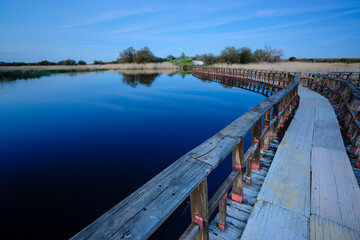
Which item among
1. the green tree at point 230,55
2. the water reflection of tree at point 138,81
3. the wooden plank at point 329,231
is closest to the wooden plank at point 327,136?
the wooden plank at point 329,231

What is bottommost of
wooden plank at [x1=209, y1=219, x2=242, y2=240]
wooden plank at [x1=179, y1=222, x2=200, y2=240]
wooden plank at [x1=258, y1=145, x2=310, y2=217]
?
A: wooden plank at [x1=209, y1=219, x2=242, y2=240]

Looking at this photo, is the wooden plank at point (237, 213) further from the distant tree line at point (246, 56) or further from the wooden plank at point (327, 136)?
the distant tree line at point (246, 56)

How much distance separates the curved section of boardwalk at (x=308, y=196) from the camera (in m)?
1.82

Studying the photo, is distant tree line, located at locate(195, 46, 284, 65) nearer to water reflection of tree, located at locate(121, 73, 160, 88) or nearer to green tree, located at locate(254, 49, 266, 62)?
green tree, located at locate(254, 49, 266, 62)

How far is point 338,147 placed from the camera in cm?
346

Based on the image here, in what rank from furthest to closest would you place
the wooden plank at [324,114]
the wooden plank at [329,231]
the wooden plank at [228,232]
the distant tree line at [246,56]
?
the distant tree line at [246,56] → the wooden plank at [324,114] → the wooden plank at [228,232] → the wooden plank at [329,231]

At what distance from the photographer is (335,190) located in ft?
7.68

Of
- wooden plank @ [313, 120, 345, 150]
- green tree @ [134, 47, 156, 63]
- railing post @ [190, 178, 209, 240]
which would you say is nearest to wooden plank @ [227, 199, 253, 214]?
railing post @ [190, 178, 209, 240]

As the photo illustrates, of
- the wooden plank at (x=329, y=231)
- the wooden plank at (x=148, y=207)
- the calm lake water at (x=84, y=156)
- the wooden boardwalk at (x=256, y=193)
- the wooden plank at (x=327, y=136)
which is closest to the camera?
the wooden plank at (x=148, y=207)

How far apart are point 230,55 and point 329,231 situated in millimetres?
46439

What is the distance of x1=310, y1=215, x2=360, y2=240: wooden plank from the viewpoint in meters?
1.73

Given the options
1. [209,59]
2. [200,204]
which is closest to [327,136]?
[200,204]

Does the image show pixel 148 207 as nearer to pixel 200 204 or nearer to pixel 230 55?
pixel 200 204

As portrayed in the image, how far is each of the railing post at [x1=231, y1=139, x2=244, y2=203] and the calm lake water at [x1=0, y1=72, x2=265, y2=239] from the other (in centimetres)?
196
